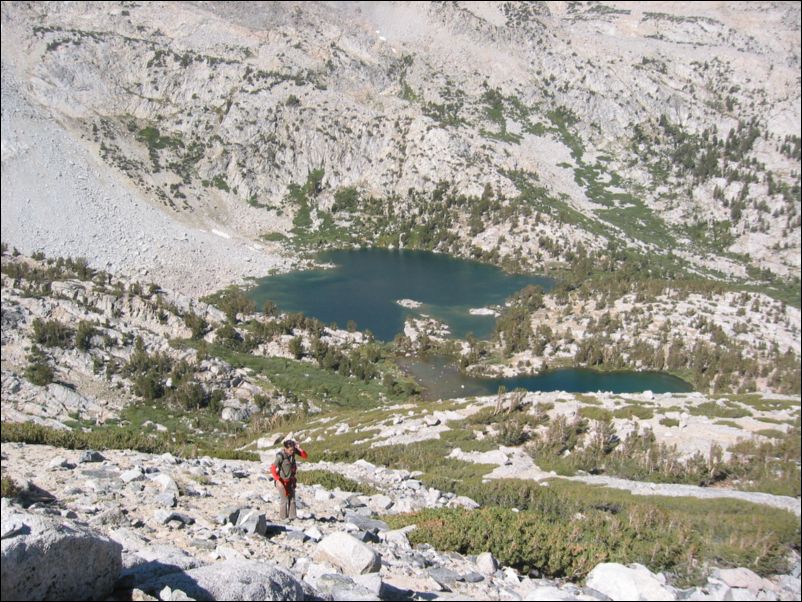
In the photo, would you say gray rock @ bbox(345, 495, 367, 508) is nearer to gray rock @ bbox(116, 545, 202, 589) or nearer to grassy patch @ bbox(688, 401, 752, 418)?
gray rock @ bbox(116, 545, 202, 589)

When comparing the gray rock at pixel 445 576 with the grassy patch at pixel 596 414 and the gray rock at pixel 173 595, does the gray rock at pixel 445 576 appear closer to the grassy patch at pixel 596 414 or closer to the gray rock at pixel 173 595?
the gray rock at pixel 173 595

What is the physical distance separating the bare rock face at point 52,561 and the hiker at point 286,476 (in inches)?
235

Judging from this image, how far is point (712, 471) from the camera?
22281 mm

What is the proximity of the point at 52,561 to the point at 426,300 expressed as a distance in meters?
70.3

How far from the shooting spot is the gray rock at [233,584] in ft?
21.0

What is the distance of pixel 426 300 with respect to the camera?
75.4m

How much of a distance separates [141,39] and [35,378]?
123m

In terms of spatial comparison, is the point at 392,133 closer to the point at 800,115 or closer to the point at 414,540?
the point at 800,115

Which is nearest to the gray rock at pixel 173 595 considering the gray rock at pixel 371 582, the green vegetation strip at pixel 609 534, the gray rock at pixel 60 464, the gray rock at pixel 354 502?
the gray rock at pixel 371 582

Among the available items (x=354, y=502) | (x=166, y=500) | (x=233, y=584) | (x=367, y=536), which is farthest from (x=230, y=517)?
(x=233, y=584)

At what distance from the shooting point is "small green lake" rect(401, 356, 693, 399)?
51.2m

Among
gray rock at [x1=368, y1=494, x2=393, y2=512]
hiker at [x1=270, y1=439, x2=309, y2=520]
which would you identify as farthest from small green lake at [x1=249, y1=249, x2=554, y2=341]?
hiker at [x1=270, y1=439, x2=309, y2=520]

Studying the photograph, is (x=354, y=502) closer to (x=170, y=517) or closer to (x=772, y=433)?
(x=170, y=517)

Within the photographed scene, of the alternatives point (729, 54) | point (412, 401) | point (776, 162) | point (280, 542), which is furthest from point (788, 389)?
point (729, 54)
